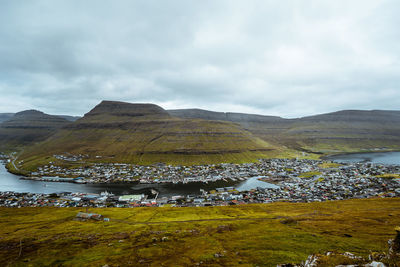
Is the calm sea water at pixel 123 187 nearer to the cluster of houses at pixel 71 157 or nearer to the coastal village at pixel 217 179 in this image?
the coastal village at pixel 217 179

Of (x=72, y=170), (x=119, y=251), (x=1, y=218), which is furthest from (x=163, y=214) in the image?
(x=72, y=170)

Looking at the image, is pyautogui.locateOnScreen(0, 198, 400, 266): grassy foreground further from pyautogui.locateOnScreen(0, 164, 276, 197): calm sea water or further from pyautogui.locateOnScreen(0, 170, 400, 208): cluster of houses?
pyautogui.locateOnScreen(0, 164, 276, 197): calm sea water

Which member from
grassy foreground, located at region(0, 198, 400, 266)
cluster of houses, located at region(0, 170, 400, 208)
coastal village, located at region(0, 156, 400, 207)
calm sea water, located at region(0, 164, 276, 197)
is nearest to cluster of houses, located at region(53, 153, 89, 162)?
coastal village, located at region(0, 156, 400, 207)

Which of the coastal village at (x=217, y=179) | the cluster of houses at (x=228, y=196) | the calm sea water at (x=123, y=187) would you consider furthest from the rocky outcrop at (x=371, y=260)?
the calm sea water at (x=123, y=187)

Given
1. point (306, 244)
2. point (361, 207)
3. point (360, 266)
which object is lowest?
point (361, 207)

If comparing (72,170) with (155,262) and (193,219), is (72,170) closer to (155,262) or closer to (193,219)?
(193,219)
